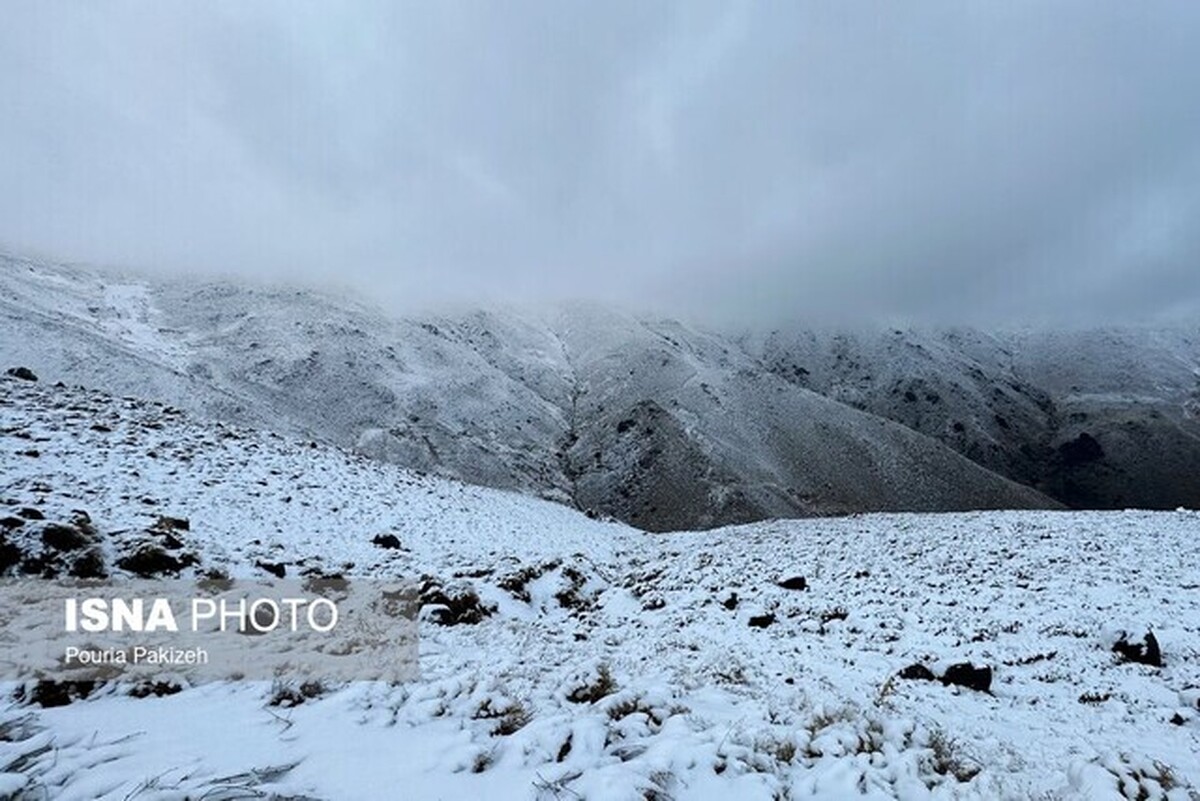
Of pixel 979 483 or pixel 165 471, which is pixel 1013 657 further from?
pixel 979 483

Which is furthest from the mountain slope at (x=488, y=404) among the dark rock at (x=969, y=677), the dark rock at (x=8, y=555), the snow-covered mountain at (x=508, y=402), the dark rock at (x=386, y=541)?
the dark rock at (x=969, y=677)

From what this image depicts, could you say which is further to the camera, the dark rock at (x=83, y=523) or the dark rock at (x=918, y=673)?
the dark rock at (x=83, y=523)

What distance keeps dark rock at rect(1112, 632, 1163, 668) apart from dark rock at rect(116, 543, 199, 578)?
2070 cm

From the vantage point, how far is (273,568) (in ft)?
52.3

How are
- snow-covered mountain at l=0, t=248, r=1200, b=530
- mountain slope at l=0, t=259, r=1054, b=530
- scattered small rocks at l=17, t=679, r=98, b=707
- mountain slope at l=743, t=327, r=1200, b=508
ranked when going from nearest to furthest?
scattered small rocks at l=17, t=679, r=98, b=707
mountain slope at l=0, t=259, r=1054, b=530
snow-covered mountain at l=0, t=248, r=1200, b=530
mountain slope at l=743, t=327, r=1200, b=508

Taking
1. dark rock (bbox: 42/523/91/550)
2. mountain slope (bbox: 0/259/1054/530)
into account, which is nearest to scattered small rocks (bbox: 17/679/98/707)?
dark rock (bbox: 42/523/91/550)

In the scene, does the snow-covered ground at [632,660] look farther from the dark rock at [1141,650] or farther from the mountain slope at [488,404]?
the mountain slope at [488,404]

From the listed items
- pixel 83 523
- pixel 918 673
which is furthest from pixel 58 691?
pixel 918 673

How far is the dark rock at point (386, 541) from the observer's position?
21172 mm

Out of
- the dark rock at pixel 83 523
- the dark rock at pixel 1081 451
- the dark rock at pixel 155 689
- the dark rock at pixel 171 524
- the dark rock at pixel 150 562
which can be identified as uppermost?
the dark rock at pixel 83 523

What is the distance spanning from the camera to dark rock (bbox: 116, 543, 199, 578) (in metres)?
13.9

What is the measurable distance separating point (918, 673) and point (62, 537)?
18.4 metres

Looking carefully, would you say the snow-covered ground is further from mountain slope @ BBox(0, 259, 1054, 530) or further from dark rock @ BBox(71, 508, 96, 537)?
mountain slope @ BBox(0, 259, 1054, 530)

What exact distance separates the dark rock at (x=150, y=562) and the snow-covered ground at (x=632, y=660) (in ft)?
1.90
